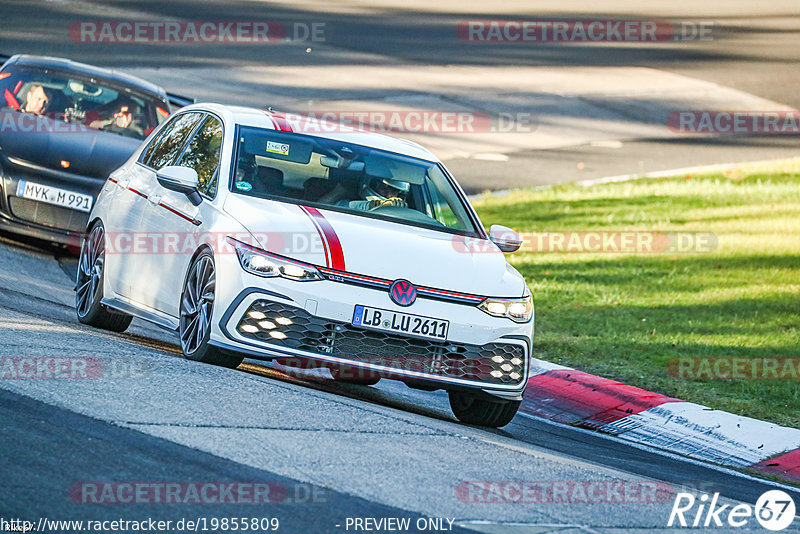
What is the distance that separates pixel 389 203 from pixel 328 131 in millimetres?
A: 762

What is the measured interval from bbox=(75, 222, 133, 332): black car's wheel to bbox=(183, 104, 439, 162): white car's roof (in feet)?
4.07

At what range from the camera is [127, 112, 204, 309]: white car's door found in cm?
888

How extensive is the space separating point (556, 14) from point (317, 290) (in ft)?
93.7

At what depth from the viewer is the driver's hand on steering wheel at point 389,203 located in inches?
348

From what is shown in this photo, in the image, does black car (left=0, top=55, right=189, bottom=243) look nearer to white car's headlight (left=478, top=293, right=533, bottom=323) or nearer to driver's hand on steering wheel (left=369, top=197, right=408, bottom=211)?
driver's hand on steering wheel (left=369, top=197, right=408, bottom=211)

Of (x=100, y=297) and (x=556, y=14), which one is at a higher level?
(x=556, y=14)

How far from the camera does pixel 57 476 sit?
560cm

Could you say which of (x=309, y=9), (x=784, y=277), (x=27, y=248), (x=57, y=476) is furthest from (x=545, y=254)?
(x=309, y=9)

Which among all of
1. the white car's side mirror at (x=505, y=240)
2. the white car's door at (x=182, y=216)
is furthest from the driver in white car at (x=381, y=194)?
the white car's door at (x=182, y=216)

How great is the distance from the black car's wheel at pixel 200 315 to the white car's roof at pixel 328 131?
1.30 metres

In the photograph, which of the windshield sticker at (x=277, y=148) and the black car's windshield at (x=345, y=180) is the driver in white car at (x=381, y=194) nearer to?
the black car's windshield at (x=345, y=180)

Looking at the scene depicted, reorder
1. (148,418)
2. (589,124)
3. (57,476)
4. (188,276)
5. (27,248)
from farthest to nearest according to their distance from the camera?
(589,124), (27,248), (188,276), (148,418), (57,476)

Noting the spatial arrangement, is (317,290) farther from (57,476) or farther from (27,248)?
(27,248)

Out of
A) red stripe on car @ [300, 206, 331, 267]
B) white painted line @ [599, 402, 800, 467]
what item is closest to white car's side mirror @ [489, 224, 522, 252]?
red stripe on car @ [300, 206, 331, 267]
